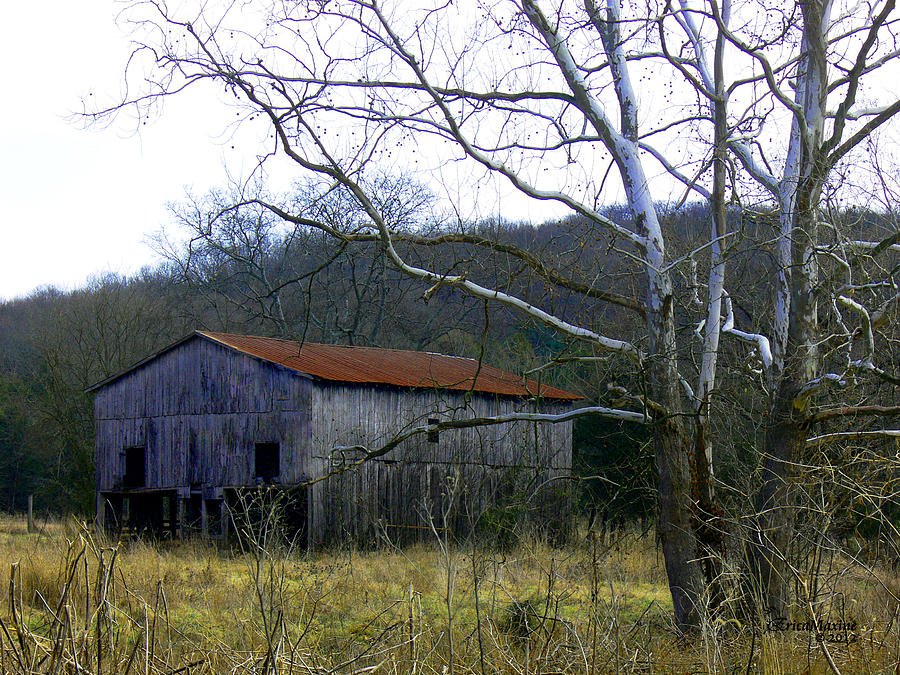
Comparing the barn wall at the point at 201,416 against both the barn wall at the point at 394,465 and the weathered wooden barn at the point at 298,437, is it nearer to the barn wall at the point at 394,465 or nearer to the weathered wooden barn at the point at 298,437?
the weathered wooden barn at the point at 298,437

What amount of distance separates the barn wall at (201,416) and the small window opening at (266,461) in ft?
0.81

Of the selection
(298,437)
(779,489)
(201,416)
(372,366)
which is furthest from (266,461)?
(779,489)

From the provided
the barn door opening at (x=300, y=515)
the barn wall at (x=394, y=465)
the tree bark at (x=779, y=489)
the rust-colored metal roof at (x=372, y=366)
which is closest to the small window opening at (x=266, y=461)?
the barn door opening at (x=300, y=515)

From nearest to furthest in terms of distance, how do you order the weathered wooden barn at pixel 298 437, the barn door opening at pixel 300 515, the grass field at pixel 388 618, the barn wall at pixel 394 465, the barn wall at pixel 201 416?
1. the grass field at pixel 388 618
2. the barn door opening at pixel 300 515
3. the barn wall at pixel 394 465
4. the weathered wooden barn at pixel 298 437
5. the barn wall at pixel 201 416

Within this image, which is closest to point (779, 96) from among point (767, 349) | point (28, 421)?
point (767, 349)

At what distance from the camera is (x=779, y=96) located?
7.84m

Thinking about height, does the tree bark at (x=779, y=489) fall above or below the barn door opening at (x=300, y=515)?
above

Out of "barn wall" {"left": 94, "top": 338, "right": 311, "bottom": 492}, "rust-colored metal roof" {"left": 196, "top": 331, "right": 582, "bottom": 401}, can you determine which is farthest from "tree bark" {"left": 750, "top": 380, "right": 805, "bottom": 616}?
"barn wall" {"left": 94, "top": 338, "right": 311, "bottom": 492}

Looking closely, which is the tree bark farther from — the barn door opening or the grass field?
the barn door opening

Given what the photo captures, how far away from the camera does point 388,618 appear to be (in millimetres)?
10297

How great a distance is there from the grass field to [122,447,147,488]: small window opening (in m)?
3.86

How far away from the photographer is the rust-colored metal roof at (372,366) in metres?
20.7

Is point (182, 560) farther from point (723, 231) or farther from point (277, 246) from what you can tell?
point (277, 246)

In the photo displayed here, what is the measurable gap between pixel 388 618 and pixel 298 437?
10.1 metres
